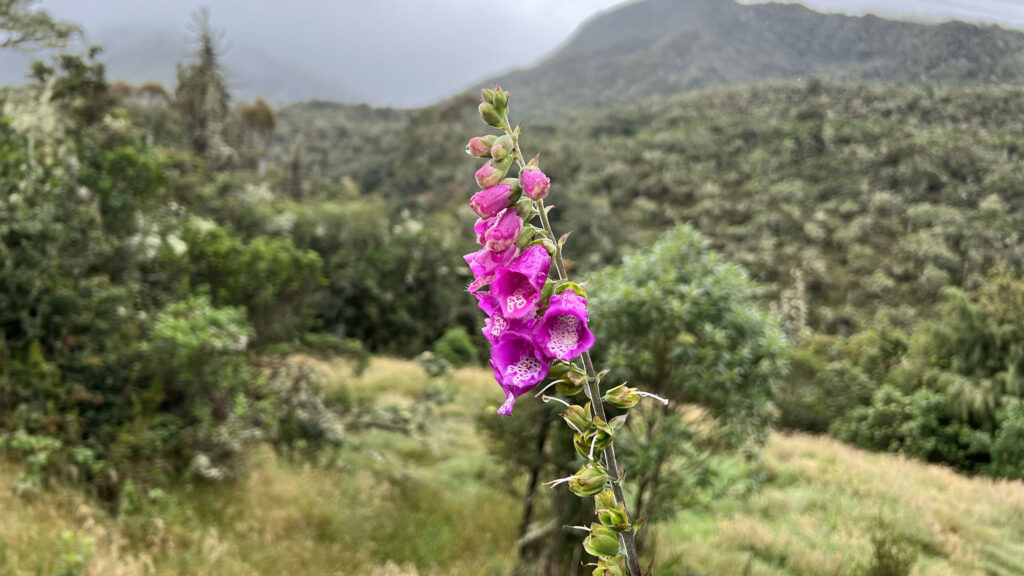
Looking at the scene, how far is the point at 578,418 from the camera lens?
50.7 inches

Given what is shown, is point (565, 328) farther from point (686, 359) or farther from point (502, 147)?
point (686, 359)

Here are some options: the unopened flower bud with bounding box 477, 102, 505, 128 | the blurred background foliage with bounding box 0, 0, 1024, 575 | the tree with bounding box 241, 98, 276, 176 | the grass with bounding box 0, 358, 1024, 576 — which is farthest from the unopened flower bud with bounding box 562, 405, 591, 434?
the tree with bounding box 241, 98, 276, 176

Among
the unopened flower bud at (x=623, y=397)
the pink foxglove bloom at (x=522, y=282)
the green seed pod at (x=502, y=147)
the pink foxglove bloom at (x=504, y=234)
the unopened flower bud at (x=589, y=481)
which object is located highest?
the green seed pod at (x=502, y=147)

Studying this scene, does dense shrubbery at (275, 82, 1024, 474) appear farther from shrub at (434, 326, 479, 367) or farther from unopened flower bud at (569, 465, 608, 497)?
shrub at (434, 326, 479, 367)

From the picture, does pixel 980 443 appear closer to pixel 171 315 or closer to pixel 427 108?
pixel 171 315

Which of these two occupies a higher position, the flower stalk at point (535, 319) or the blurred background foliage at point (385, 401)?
the flower stalk at point (535, 319)

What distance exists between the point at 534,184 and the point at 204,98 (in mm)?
25052

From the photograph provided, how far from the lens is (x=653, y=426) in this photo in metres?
5.32

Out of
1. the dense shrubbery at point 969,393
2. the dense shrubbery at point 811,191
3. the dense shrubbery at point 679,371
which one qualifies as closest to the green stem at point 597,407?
the dense shrubbery at point 679,371

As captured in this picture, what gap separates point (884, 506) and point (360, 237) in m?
19.6

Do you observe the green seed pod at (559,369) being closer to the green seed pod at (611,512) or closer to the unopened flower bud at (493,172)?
the green seed pod at (611,512)

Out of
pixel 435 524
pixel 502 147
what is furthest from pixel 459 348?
pixel 502 147

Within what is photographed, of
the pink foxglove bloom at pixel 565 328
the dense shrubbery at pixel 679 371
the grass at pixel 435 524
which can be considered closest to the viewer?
the pink foxglove bloom at pixel 565 328

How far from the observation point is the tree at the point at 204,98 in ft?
70.4
